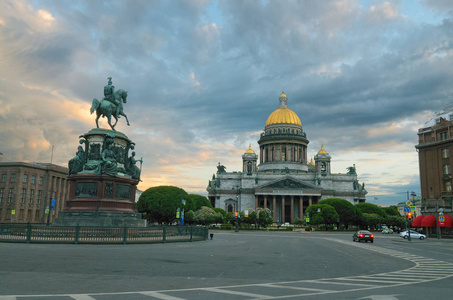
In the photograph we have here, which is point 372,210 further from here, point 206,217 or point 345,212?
point 206,217

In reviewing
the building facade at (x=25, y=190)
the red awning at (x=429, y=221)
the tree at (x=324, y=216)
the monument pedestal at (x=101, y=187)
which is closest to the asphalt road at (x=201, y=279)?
the monument pedestal at (x=101, y=187)

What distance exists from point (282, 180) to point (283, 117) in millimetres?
28197

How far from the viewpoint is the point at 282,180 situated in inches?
4815

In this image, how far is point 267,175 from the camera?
128625 mm

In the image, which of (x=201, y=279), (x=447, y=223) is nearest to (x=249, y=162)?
(x=447, y=223)

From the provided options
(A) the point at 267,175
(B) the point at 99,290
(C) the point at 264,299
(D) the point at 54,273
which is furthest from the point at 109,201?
(A) the point at 267,175

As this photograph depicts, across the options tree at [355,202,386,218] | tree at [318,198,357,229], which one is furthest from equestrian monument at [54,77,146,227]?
tree at [355,202,386,218]

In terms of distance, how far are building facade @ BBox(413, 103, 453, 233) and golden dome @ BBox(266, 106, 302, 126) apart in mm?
76728

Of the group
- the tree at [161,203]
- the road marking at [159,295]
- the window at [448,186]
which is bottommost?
the road marking at [159,295]

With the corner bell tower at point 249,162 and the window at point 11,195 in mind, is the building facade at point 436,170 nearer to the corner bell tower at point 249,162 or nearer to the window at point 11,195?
the window at point 11,195

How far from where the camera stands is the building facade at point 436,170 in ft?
181

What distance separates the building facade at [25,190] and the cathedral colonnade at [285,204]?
62918 mm

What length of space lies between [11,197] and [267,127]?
9020 cm

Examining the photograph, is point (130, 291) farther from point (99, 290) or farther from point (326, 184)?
point (326, 184)
